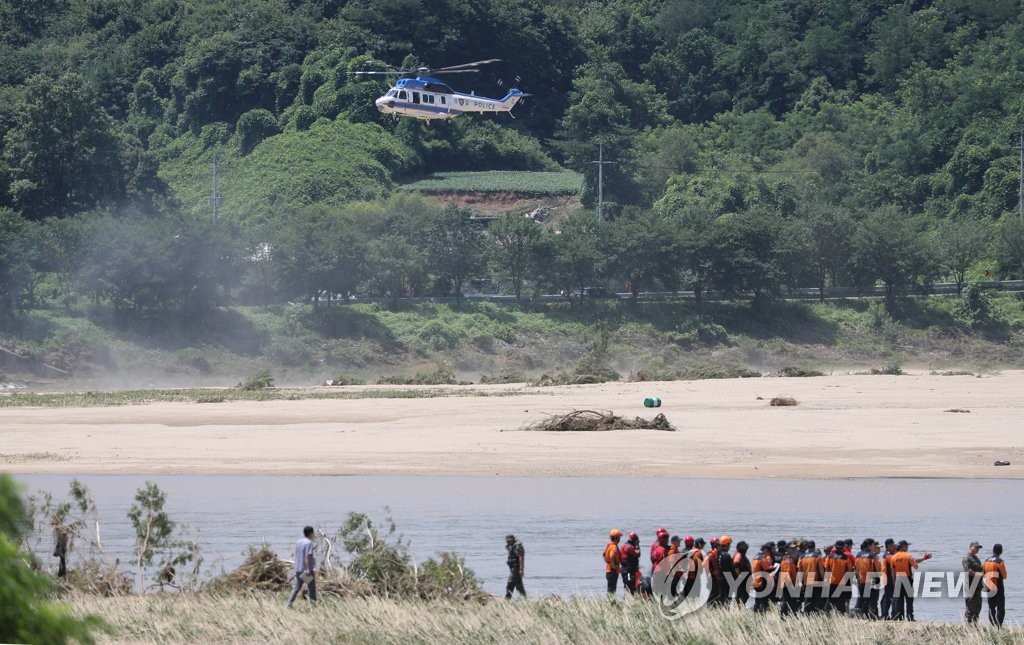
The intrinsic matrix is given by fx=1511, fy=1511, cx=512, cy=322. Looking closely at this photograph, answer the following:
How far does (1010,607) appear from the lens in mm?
20859

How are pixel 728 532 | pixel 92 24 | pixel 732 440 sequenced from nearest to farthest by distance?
pixel 728 532
pixel 732 440
pixel 92 24

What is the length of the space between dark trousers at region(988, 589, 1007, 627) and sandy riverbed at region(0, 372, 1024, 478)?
41.8 ft

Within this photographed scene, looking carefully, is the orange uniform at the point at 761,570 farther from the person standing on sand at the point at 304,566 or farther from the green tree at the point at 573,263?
the green tree at the point at 573,263

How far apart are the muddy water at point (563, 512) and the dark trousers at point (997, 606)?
1952 mm

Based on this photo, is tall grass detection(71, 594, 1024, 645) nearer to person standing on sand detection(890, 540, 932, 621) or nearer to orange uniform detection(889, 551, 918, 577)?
person standing on sand detection(890, 540, 932, 621)

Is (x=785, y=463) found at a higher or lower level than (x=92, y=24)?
lower

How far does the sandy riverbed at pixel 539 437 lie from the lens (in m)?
33.8

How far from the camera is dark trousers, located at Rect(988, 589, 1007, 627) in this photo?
60.6 feet

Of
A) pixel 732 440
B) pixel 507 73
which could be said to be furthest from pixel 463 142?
pixel 732 440

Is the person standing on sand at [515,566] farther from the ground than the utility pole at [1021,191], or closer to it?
closer to it

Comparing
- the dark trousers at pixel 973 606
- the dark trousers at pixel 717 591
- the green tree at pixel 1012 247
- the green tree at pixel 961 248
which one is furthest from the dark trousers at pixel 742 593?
the green tree at pixel 1012 247

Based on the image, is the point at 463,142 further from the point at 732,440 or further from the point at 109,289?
the point at 732,440

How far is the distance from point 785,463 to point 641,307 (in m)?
46.1

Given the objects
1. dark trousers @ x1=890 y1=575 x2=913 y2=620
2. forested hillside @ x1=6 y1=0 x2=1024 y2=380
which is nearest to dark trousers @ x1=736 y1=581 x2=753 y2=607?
dark trousers @ x1=890 y1=575 x2=913 y2=620
